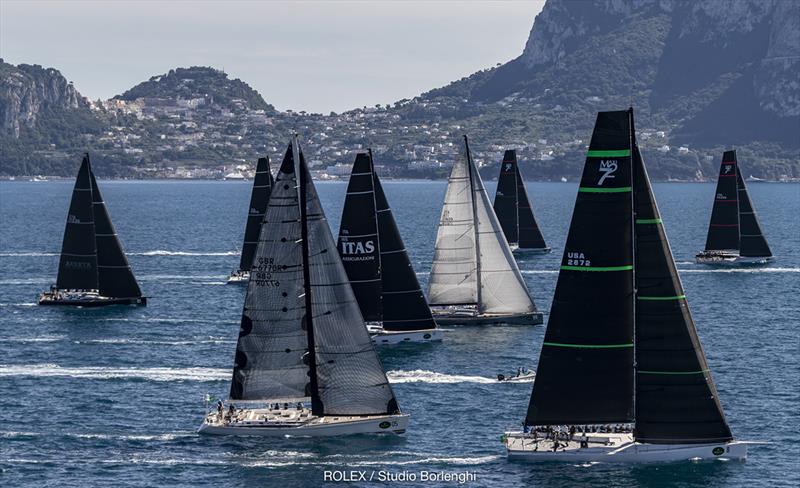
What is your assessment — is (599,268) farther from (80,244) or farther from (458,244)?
(80,244)

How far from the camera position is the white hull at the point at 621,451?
53.2m

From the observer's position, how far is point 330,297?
57.6 m

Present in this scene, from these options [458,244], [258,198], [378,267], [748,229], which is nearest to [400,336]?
[378,267]

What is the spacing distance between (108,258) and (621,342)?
181ft

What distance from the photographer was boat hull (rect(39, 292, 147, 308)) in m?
101

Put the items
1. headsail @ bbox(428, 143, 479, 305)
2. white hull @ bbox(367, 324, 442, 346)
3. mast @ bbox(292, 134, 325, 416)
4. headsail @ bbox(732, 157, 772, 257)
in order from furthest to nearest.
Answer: headsail @ bbox(732, 157, 772, 257)
headsail @ bbox(428, 143, 479, 305)
white hull @ bbox(367, 324, 442, 346)
mast @ bbox(292, 134, 325, 416)

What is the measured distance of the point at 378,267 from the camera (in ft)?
262

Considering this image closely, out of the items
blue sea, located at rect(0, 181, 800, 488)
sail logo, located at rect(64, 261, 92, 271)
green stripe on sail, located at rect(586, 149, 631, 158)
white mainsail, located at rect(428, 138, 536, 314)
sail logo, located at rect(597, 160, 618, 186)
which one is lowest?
blue sea, located at rect(0, 181, 800, 488)

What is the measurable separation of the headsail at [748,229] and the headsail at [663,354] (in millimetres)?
81897

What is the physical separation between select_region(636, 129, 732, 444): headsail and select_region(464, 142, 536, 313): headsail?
35949 mm

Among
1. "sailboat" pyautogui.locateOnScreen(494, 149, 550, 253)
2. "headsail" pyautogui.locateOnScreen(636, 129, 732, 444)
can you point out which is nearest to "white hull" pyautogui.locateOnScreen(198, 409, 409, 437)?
"headsail" pyautogui.locateOnScreen(636, 129, 732, 444)

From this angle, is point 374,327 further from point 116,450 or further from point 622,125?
point 622,125

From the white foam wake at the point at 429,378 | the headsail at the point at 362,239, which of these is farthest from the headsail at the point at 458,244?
the white foam wake at the point at 429,378

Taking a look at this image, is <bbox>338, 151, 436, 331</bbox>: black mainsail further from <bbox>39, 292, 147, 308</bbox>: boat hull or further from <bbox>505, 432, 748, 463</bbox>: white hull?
<bbox>39, 292, 147, 308</bbox>: boat hull
